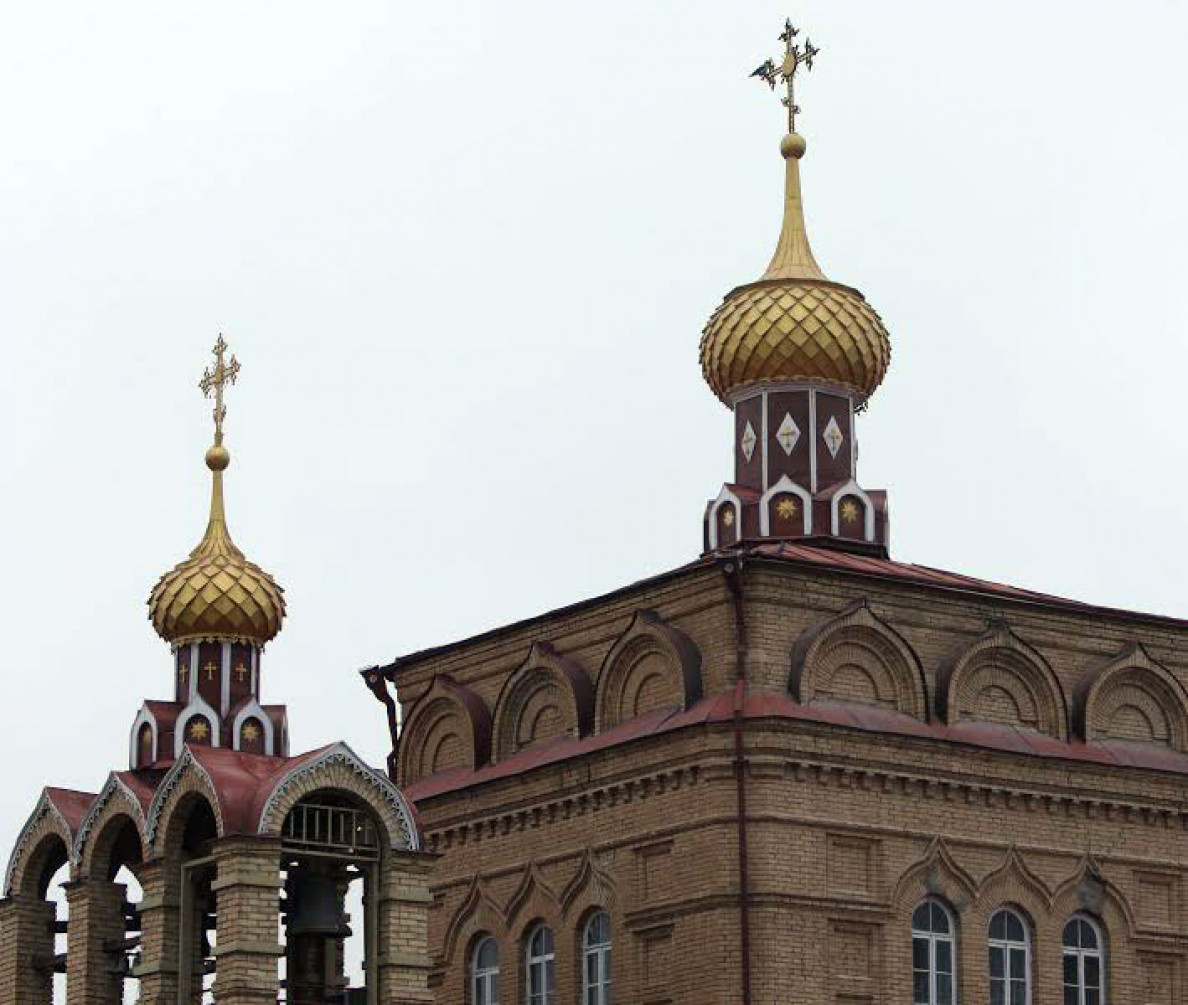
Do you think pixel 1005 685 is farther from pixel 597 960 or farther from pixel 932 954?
pixel 597 960

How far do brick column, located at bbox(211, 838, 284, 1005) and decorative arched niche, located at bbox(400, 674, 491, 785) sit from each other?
17.6ft

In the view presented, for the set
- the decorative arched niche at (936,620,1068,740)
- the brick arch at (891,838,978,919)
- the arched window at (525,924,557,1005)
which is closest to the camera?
the brick arch at (891,838,978,919)

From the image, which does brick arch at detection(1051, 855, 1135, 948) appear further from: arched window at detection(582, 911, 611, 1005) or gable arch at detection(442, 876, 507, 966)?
gable arch at detection(442, 876, 507, 966)

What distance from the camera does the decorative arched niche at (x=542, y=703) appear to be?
1206 inches

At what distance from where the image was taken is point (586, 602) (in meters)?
30.8

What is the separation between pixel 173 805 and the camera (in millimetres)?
27641

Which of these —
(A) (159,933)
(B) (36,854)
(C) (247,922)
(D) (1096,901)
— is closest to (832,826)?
(D) (1096,901)

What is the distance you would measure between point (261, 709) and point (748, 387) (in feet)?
20.2

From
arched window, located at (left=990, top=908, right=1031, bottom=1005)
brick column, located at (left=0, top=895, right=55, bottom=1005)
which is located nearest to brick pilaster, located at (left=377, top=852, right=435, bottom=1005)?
brick column, located at (left=0, top=895, right=55, bottom=1005)

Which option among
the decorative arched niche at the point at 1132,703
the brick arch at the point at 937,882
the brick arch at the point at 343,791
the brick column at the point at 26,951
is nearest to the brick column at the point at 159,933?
the brick arch at the point at 343,791

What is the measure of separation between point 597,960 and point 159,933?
14.4 ft

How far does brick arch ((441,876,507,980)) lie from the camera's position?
102ft

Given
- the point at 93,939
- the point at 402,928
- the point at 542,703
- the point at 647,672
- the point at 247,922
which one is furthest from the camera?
the point at 542,703

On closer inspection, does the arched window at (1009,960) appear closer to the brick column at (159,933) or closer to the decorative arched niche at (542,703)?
the decorative arched niche at (542,703)
